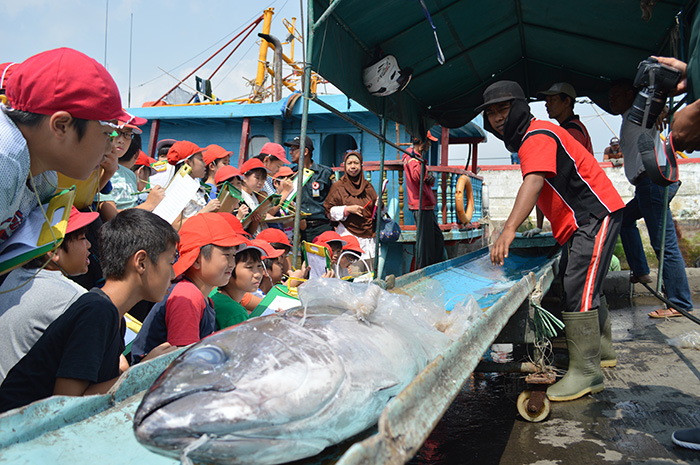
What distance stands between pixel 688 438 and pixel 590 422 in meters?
0.46

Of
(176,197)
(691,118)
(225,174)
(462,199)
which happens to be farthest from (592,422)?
(462,199)

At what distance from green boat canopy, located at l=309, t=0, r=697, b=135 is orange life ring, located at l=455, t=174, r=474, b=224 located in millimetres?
2193

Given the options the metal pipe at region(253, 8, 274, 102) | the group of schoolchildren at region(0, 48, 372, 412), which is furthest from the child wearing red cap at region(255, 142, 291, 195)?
the metal pipe at region(253, 8, 274, 102)

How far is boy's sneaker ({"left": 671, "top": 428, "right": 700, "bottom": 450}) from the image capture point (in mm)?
2229

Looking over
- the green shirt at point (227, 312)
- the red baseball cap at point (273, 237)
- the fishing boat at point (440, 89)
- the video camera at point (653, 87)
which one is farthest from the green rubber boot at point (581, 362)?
the red baseball cap at point (273, 237)

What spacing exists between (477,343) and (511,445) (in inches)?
36.4

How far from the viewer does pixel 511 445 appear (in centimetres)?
239

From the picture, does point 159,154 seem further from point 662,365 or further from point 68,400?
point 662,365

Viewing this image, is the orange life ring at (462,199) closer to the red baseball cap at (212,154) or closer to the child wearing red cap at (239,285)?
the red baseball cap at (212,154)

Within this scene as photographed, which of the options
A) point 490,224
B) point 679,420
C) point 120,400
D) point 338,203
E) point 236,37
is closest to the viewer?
point 120,400

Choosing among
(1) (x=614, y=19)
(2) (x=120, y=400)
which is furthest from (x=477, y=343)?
(1) (x=614, y=19)

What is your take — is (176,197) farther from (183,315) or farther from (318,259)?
(318,259)

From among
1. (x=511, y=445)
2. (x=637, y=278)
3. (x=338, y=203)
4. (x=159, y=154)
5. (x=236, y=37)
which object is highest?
(x=236, y=37)

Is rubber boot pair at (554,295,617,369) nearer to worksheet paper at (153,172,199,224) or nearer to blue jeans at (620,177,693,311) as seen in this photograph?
blue jeans at (620,177,693,311)
